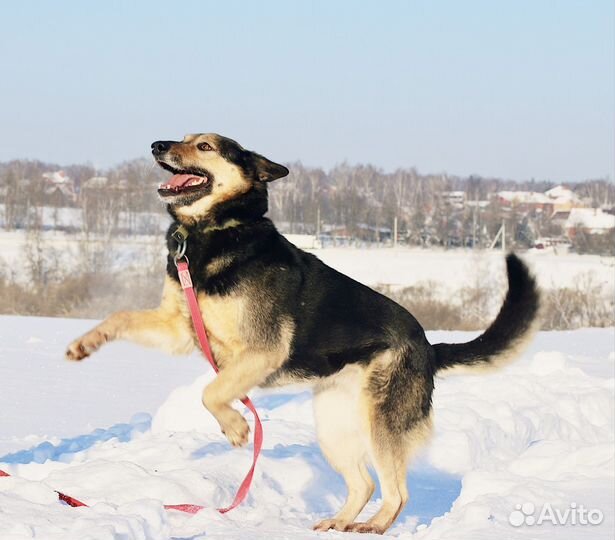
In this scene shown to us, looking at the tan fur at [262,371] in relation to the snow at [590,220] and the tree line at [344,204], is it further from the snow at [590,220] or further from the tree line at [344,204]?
the snow at [590,220]

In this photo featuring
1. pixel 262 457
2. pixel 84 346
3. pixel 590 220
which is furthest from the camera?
pixel 590 220

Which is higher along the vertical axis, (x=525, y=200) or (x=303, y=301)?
(x=303, y=301)

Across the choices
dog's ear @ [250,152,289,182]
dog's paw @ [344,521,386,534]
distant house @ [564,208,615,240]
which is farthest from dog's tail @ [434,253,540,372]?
distant house @ [564,208,615,240]

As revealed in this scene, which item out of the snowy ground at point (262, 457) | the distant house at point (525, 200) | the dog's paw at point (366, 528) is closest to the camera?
the snowy ground at point (262, 457)

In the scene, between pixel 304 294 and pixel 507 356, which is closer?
pixel 304 294

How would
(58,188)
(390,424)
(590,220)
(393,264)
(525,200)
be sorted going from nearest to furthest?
(390,424) < (393,264) < (58,188) < (590,220) < (525,200)

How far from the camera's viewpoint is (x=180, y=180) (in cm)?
499

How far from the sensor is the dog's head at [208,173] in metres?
4.93

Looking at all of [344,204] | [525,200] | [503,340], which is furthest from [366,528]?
[525,200]

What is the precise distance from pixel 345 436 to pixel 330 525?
1.77 ft

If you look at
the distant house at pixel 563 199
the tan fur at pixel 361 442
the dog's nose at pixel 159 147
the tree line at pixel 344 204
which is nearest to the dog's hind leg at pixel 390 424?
the tan fur at pixel 361 442

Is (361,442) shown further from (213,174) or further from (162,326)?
(213,174)

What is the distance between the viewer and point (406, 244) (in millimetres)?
60938

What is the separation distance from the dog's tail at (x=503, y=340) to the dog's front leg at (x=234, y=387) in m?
1.25
